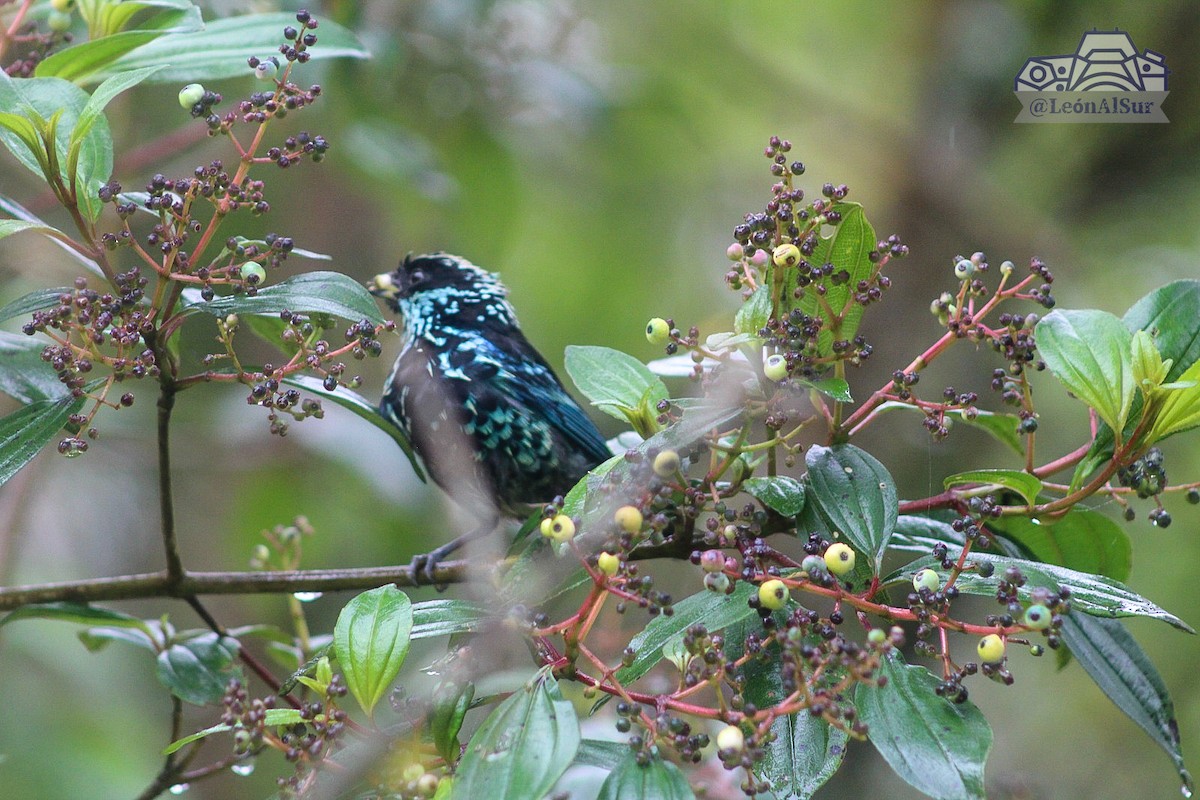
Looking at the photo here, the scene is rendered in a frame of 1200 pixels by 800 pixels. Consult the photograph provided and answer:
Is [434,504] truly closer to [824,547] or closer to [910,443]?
[910,443]

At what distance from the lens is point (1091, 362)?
176cm

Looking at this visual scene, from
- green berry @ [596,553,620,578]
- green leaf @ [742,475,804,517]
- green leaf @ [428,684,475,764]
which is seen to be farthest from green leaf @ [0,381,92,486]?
green leaf @ [742,475,804,517]

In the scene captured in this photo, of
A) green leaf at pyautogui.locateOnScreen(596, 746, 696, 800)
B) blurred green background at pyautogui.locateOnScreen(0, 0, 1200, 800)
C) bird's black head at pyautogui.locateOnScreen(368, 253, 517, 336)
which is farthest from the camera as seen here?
blurred green background at pyautogui.locateOnScreen(0, 0, 1200, 800)

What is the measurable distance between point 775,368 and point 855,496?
10.6 inches

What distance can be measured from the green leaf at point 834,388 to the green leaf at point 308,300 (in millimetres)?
697

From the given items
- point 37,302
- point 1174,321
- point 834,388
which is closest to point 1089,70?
point 1174,321

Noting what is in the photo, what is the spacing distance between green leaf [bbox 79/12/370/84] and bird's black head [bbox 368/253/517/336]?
111cm

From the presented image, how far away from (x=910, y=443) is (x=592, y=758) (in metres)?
3.27

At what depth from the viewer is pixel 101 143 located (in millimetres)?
1873

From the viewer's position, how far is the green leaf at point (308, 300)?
180 cm

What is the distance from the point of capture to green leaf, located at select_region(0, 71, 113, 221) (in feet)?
5.90

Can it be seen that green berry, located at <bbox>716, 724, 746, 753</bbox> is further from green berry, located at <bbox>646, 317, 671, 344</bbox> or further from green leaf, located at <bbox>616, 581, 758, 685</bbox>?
green berry, located at <bbox>646, 317, 671, 344</bbox>

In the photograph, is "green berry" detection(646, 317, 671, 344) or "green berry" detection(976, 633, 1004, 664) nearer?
"green berry" detection(976, 633, 1004, 664)

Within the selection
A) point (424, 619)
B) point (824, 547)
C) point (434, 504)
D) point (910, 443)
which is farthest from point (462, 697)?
point (910, 443)
